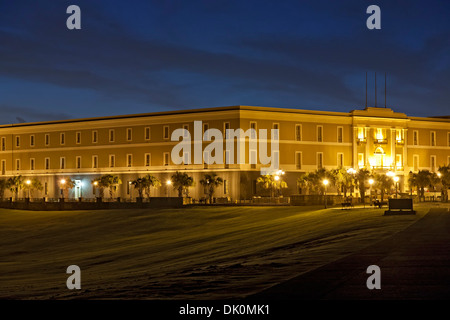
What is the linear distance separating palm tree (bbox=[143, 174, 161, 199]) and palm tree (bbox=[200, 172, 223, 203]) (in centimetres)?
638

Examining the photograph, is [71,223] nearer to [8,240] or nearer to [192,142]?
[8,240]

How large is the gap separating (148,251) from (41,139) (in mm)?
73857

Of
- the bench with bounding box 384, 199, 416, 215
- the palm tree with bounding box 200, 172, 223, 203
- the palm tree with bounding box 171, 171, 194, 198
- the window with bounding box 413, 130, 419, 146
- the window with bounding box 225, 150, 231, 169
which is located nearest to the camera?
the bench with bounding box 384, 199, 416, 215

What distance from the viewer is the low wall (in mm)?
70062

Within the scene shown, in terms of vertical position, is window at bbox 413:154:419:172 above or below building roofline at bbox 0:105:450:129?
below

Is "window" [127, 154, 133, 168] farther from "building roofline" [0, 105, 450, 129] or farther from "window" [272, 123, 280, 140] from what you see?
"window" [272, 123, 280, 140]

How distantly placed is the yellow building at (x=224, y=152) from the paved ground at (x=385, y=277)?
67085 millimetres

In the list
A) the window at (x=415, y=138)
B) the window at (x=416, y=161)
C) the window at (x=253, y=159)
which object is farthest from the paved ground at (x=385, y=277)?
the window at (x=415, y=138)

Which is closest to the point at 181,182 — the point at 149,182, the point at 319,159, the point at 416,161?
the point at 149,182

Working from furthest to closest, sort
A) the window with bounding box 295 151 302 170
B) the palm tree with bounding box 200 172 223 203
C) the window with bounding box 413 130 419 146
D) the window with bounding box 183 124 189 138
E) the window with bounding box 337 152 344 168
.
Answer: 1. the window with bounding box 413 130 419 146
2. the window with bounding box 337 152 344 168
3. the window with bounding box 295 151 302 170
4. the window with bounding box 183 124 189 138
5. the palm tree with bounding box 200 172 223 203

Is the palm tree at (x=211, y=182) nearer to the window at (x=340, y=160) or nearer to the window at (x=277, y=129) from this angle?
the window at (x=277, y=129)

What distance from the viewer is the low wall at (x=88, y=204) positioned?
70062 millimetres

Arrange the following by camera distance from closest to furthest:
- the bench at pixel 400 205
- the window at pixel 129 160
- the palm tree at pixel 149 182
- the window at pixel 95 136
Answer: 1. the bench at pixel 400 205
2. the palm tree at pixel 149 182
3. the window at pixel 129 160
4. the window at pixel 95 136

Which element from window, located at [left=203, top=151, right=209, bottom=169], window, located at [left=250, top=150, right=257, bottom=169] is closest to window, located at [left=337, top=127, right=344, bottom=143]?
window, located at [left=250, top=150, right=257, bottom=169]
